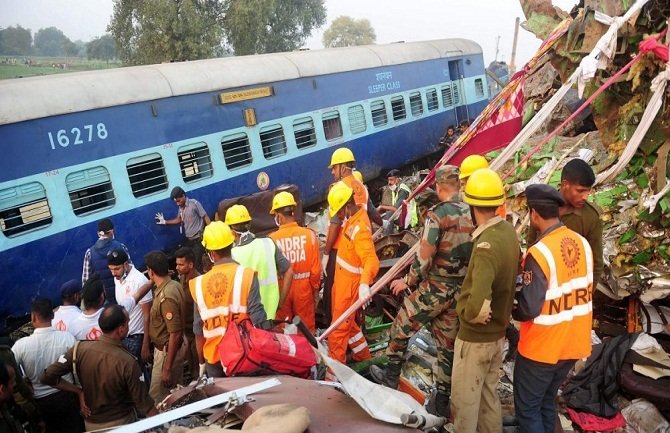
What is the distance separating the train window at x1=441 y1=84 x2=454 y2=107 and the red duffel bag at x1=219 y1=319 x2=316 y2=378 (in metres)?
12.4

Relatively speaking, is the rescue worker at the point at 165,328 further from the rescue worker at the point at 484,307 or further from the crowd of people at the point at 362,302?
the rescue worker at the point at 484,307

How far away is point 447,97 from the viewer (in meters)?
14.8

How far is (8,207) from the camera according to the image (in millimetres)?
6484

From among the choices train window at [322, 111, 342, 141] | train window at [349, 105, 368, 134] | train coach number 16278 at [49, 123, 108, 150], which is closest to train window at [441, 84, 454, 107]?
train window at [349, 105, 368, 134]

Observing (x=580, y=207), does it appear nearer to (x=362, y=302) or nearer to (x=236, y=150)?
(x=362, y=302)

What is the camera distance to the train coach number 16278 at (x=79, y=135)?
7016 millimetres

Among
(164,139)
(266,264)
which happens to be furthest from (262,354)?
(164,139)

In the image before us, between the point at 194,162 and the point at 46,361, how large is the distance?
16.9ft

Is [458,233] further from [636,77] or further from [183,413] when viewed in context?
[636,77]

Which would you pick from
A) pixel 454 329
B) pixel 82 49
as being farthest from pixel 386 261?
pixel 82 49

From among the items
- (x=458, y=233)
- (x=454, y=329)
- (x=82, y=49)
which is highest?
(x=82, y=49)

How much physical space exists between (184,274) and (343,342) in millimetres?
1535

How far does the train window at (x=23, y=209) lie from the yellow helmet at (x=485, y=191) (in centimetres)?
569

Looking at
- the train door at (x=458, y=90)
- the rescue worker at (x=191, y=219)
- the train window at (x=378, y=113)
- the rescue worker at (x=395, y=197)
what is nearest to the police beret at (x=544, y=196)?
the rescue worker at (x=395, y=197)
